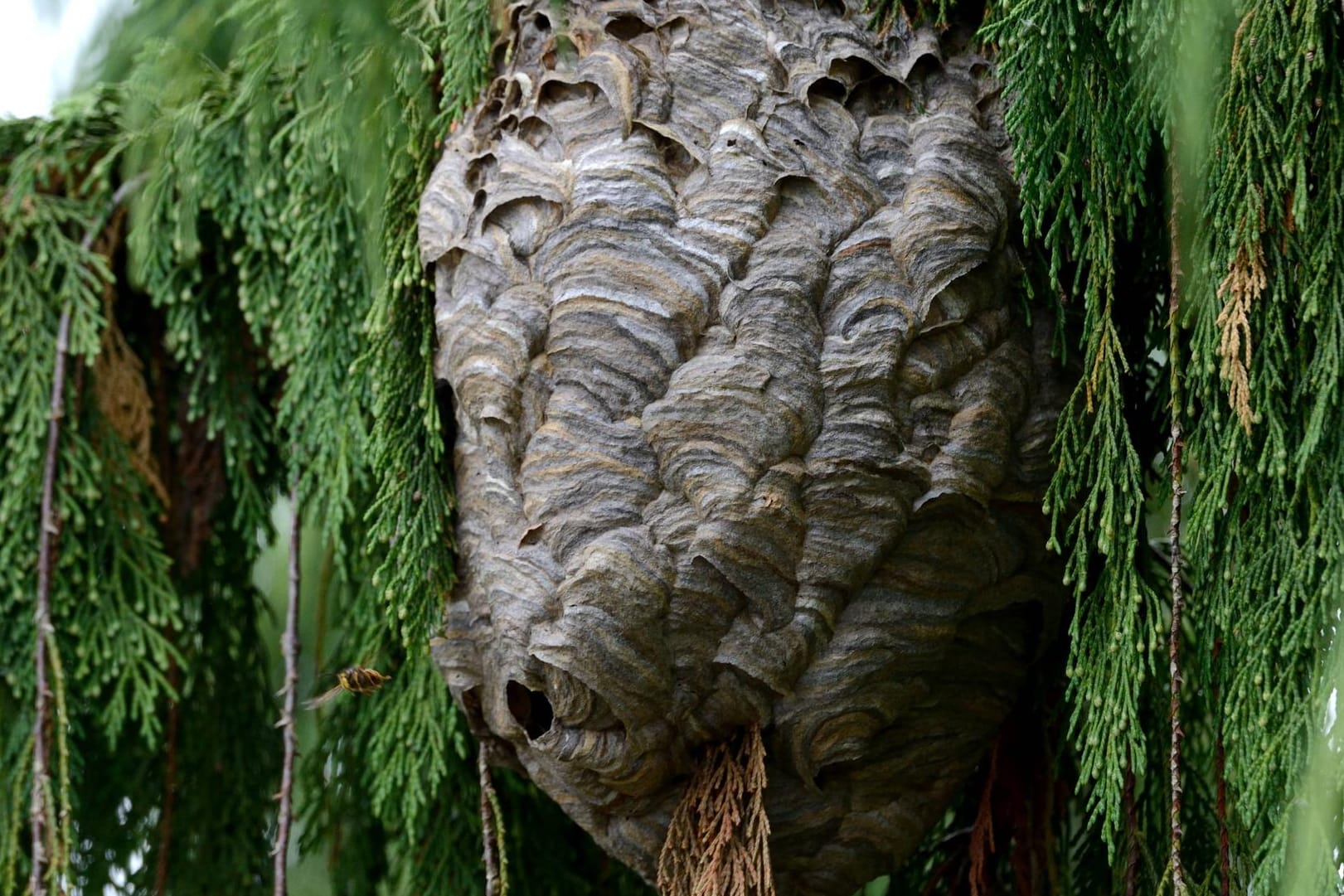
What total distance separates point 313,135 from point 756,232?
2.05ft

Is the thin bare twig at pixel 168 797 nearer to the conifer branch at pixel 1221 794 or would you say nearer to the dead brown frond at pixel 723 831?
the dead brown frond at pixel 723 831

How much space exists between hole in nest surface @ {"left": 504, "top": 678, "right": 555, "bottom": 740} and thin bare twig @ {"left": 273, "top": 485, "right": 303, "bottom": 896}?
35 centimetres

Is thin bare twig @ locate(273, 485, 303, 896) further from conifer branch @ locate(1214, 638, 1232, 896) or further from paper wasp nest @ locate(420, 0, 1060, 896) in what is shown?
conifer branch @ locate(1214, 638, 1232, 896)

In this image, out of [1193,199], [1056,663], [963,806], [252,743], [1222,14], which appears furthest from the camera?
[252,743]

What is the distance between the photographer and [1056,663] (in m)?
1.65

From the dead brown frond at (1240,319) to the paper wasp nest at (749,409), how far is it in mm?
264

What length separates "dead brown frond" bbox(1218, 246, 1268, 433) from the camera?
1196 mm

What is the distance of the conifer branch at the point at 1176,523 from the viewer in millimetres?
1231

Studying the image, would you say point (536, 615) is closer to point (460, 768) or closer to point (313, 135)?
point (460, 768)

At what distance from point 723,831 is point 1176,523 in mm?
540

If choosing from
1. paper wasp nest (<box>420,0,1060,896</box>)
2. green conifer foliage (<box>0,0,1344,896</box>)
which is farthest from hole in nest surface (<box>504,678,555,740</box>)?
green conifer foliage (<box>0,0,1344,896</box>)

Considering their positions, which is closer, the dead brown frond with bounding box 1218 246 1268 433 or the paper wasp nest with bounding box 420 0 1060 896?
the dead brown frond with bounding box 1218 246 1268 433

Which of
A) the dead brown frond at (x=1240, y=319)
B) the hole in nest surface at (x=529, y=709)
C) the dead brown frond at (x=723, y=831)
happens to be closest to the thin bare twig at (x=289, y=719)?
the hole in nest surface at (x=529, y=709)

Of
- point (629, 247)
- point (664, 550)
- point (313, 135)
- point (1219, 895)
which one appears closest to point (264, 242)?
point (313, 135)
